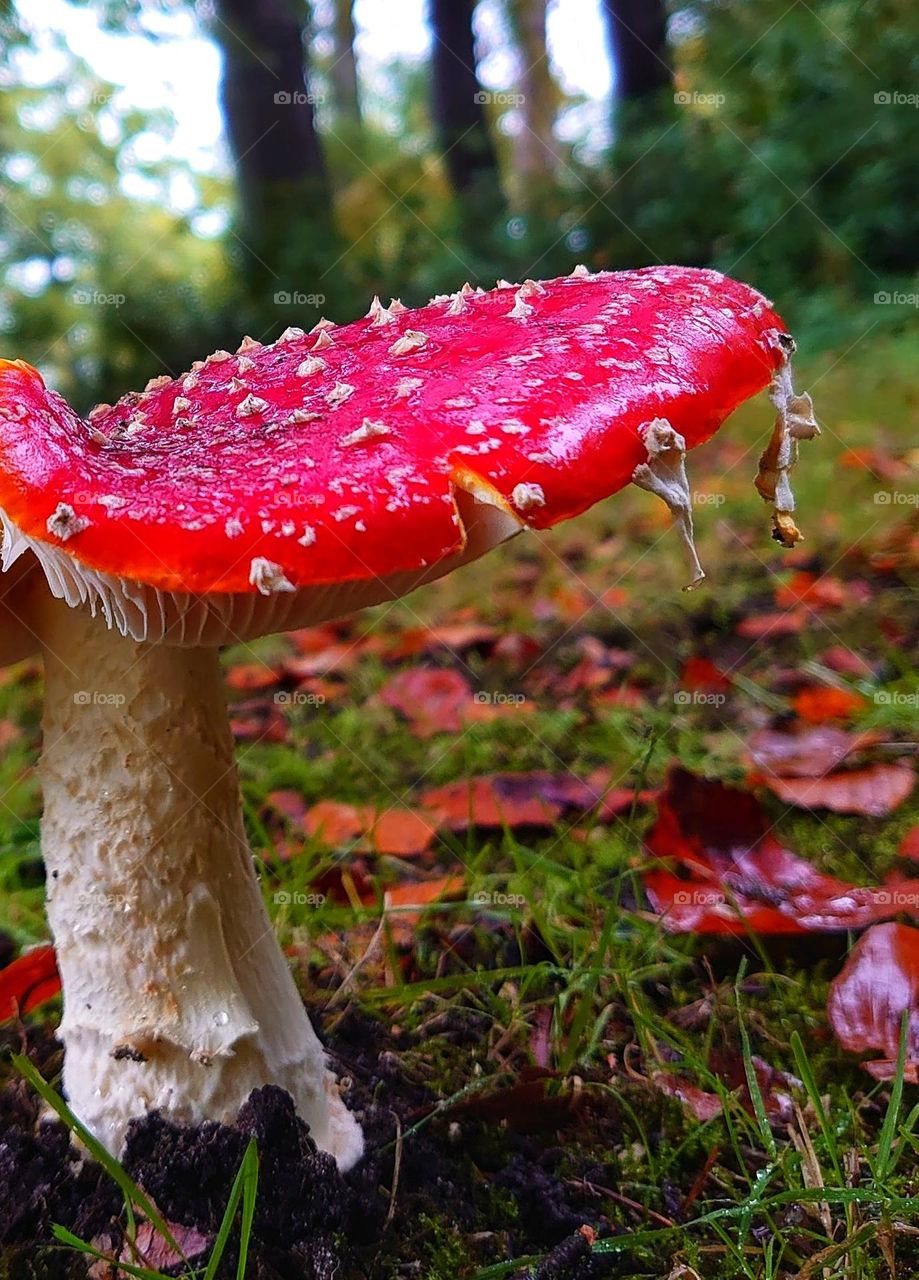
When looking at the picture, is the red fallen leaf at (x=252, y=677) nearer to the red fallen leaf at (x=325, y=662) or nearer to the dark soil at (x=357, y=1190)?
the red fallen leaf at (x=325, y=662)

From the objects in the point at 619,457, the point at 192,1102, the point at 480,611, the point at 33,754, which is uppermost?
the point at 619,457

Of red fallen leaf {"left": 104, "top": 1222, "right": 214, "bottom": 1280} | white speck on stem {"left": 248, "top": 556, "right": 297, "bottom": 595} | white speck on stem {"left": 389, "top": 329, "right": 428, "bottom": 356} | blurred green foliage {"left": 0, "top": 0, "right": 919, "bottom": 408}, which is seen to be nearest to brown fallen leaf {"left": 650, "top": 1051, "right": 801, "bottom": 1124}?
red fallen leaf {"left": 104, "top": 1222, "right": 214, "bottom": 1280}

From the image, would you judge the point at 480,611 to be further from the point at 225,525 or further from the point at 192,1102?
the point at 225,525

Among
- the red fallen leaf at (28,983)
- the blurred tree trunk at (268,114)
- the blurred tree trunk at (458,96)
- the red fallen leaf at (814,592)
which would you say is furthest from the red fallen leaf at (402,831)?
the blurred tree trunk at (458,96)

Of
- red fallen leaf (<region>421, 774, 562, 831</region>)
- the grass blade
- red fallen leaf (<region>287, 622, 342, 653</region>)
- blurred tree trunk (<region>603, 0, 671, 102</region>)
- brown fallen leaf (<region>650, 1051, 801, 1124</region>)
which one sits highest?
blurred tree trunk (<region>603, 0, 671, 102</region>)

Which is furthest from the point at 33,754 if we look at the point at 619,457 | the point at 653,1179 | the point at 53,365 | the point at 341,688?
the point at 53,365

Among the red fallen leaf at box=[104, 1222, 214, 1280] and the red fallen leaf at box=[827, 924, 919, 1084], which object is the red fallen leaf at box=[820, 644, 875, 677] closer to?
the red fallen leaf at box=[827, 924, 919, 1084]

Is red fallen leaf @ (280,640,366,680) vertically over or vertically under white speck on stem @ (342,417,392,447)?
under
